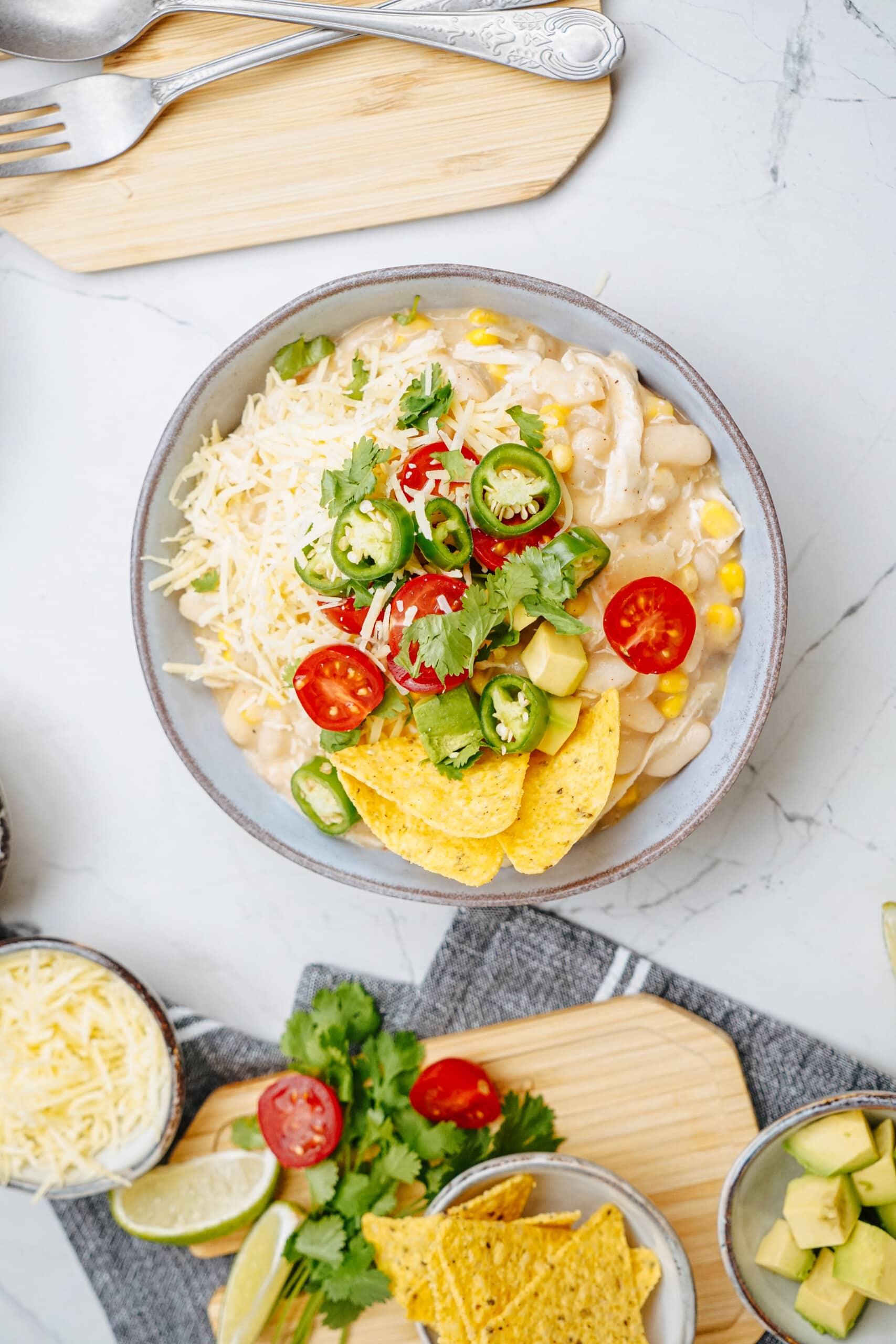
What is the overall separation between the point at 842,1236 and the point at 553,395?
2.37 m

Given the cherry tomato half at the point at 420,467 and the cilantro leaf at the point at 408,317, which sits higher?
the cilantro leaf at the point at 408,317

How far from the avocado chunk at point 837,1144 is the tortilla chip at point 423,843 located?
118cm

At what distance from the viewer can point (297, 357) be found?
9.20 feet

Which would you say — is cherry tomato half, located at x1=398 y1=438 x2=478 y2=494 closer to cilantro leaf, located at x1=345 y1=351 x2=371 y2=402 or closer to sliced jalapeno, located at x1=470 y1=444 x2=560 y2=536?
sliced jalapeno, located at x1=470 y1=444 x2=560 y2=536

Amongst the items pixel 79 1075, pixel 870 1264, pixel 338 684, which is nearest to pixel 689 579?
pixel 338 684

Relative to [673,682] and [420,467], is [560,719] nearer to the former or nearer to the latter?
[673,682]

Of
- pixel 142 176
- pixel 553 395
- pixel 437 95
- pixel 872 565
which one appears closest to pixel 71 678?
pixel 142 176

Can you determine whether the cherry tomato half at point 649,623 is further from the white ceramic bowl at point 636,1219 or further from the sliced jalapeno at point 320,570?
the white ceramic bowl at point 636,1219

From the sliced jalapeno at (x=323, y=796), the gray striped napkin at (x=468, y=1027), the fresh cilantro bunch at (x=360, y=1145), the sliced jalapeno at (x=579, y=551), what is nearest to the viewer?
the sliced jalapeno at (x=579, y=551)

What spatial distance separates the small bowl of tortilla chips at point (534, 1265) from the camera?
8.72 ft

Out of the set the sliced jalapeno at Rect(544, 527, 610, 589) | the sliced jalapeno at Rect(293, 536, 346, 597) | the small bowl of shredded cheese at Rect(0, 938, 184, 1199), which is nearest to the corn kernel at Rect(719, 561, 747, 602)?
the sliced jalapeno at Rect(544, 527, 610, 589)

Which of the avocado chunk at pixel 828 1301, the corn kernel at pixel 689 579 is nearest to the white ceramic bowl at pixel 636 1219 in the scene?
the avocado chunk at pixel 828 1301

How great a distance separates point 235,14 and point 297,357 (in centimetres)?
99

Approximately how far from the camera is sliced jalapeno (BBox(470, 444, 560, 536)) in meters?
2.38
